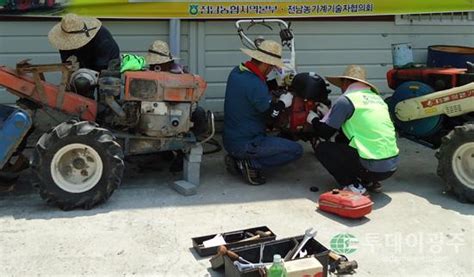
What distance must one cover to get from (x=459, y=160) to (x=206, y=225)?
235 centimetres

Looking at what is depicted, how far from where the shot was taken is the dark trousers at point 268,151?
18.2 feet

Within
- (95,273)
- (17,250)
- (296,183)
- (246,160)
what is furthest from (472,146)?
(17,250)

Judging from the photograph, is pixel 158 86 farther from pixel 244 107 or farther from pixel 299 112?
pixel 299 112

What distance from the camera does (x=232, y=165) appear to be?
581cm

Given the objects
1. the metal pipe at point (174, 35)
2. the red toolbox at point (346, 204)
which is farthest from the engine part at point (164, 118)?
the metal pipe at point (174, 35)

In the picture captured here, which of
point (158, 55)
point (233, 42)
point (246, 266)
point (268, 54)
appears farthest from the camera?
point (233, 42)

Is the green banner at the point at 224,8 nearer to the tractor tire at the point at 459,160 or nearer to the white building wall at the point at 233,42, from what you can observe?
the white building wall at the point at 233,42

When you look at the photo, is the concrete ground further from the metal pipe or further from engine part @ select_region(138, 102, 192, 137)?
the metal pipe

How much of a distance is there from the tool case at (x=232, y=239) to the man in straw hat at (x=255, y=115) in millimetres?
1286

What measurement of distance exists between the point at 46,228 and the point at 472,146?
361 centimetres

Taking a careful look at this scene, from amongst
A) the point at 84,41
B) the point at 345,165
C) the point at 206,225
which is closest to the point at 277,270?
the point at 206,225

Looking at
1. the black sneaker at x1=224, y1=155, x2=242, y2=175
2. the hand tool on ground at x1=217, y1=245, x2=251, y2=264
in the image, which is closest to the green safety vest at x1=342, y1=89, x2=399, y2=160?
the black sneaker at x1=224, y1=155, x2=242, y2=175

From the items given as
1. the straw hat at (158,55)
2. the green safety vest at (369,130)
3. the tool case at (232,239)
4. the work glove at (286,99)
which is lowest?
the tool case at (232,239)

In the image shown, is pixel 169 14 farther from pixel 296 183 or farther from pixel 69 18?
pixel 296 183
